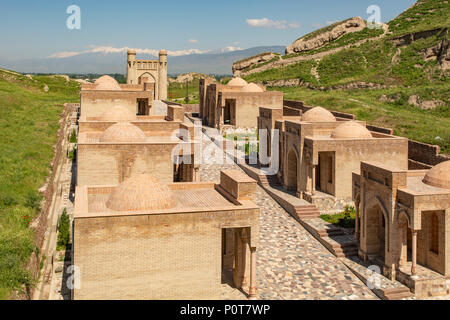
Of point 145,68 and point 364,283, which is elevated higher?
point 145,68

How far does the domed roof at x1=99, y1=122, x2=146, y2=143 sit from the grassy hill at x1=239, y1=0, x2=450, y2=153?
623 inches

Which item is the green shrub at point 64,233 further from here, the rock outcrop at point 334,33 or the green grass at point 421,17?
the rock outcrop at point 334,33

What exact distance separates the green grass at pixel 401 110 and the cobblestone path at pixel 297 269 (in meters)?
11.5

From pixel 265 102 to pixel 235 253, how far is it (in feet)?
72.7

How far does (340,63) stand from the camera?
53.8 meters

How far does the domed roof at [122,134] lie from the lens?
61.9 ft

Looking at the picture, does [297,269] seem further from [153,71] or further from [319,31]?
[319,31]

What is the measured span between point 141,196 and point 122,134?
7348mm

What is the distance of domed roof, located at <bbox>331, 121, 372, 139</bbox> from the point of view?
2070 cm

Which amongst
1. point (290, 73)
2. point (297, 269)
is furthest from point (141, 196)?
point (290, 73)

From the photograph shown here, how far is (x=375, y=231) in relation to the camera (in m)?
15.6
